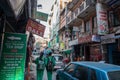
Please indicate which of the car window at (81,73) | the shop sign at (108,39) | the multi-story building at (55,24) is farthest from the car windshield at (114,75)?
the multi-story building at (55,24)

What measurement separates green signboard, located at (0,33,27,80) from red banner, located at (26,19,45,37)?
136 centimetres

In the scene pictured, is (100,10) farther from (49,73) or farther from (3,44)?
(3,44)

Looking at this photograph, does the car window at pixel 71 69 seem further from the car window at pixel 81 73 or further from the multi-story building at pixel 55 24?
the multi-story building at pixel 55 24

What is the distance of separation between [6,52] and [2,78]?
794 mm

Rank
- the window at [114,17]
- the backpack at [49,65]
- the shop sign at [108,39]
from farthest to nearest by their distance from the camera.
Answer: the window at [114,17] → the shop sign at [108,39] → the backpack at [49,65]

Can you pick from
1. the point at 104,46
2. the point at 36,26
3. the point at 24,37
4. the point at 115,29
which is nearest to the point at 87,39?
the point at 104,46

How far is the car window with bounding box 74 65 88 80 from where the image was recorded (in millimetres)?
5193

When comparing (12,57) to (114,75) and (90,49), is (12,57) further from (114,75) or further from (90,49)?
(90,49)

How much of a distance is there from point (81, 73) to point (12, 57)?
2.22 meters

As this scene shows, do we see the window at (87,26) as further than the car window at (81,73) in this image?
Yes

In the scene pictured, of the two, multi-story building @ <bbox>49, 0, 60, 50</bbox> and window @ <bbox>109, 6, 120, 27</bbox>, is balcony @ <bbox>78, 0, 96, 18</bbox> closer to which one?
window @ <bbox>109, 6, 120, 27</bbox>

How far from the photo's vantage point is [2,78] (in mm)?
5324

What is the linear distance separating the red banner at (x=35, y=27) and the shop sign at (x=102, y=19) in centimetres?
851

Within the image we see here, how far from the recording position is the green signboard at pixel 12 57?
5379 mm
